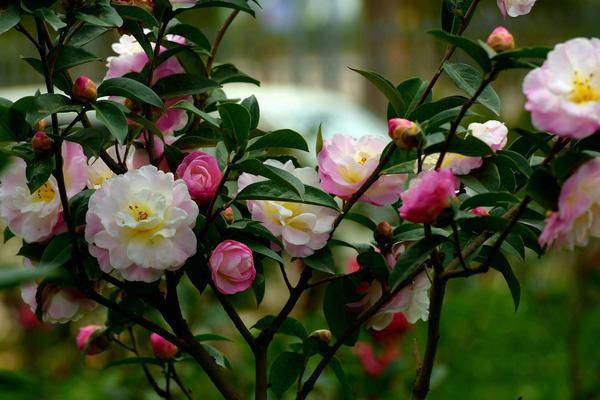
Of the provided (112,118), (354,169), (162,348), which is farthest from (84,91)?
(162,348)

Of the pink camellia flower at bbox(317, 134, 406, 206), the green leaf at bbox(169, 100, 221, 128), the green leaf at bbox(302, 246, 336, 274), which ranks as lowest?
the green leaf at bbox(302, 246, 336, 274)

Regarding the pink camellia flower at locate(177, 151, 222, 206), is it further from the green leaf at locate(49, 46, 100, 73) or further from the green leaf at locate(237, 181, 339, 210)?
the green leaf at locate(49, 46, 100, 73)

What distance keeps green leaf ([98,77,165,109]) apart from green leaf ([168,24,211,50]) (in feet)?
0.43

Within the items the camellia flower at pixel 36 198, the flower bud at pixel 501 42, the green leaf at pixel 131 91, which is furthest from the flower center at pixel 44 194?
the flower bud at pixel 501 42

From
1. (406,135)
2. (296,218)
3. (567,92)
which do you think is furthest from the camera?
(296,218)

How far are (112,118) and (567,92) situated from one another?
42cm

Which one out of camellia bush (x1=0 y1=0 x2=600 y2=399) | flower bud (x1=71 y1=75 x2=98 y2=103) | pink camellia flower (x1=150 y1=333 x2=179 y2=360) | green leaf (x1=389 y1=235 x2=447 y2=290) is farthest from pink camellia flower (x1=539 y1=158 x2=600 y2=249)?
pink camellia flower (x1=150 y1=333 x2=179 y2=360)

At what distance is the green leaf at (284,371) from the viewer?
1209mm

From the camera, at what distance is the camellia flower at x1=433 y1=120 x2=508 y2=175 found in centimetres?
100

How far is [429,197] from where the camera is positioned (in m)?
0.88

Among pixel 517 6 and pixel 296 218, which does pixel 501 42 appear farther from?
pixel 296 218

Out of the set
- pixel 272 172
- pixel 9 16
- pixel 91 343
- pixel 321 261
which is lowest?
pixel 91 343

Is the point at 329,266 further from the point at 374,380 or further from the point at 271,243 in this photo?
the point at 374,380

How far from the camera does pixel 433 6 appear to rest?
8867 millimetres
